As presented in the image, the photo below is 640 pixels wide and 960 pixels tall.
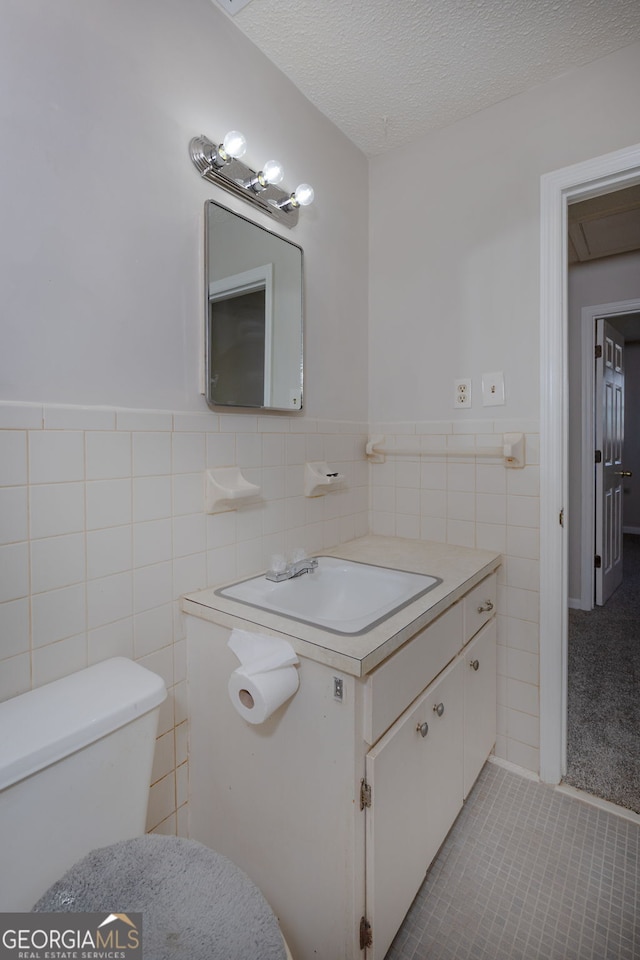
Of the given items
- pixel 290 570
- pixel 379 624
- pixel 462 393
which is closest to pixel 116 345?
pixel 290 570

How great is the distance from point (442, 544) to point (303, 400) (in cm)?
81

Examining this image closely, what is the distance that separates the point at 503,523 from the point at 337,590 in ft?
2.25

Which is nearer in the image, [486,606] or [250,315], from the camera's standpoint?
[250,315]

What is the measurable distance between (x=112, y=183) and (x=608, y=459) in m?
3.52

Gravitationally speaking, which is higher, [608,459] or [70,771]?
[608,459]

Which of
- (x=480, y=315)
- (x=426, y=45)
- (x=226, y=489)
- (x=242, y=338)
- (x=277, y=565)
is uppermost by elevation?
(x=426, y=45)

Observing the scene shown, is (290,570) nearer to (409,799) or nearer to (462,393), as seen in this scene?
(409,799)

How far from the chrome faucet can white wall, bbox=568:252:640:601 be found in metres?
2.53

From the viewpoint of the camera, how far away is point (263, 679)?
0.90m

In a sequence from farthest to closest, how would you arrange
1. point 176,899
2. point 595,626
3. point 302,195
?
point 595,626 → point 302,195 → point 176,899

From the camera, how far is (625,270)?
2936 mm

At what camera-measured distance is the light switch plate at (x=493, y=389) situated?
166 cm

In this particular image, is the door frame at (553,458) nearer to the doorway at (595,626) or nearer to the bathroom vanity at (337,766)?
the doorway at (595,626)

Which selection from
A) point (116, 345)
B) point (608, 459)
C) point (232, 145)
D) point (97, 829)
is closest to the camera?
point (97, 829)
